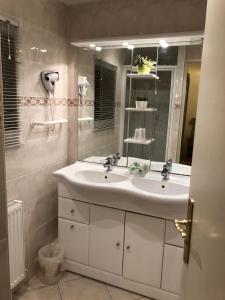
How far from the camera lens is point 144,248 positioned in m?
1.97

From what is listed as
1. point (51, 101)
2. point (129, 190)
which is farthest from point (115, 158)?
A: point (51, 101)

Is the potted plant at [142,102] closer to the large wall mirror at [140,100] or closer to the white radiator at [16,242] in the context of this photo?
the large wall mirror at [140,100]

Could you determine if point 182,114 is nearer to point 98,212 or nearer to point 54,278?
point 98,212

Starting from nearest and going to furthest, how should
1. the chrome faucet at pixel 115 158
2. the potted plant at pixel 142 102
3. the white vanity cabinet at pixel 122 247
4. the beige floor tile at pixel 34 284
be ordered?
the white vanity cabinet at pixel 122 247, the beige floor tile at pixel 34 284, the potted plant at pixel 142 102, the chrome faucet at pixel 115 158

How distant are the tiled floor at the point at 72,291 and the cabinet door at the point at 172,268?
0.93ft

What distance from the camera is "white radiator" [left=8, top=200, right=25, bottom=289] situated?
6.17ft

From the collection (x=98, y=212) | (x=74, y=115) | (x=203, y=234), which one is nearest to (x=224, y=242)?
(x=203, y=234)

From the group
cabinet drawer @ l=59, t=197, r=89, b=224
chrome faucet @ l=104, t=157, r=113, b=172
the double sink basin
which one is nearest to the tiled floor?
cabinet drawer @ l=59, t=197, r=89, b=224

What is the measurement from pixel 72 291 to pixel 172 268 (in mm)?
874

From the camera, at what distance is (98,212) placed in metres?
2.09

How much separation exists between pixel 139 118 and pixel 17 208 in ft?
4.45

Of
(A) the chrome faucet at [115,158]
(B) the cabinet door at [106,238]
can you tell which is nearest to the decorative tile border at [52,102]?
(A) the chrome faucet at [115,158]

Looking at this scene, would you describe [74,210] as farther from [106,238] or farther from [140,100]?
[140,100]

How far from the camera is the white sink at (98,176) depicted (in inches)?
91.3
